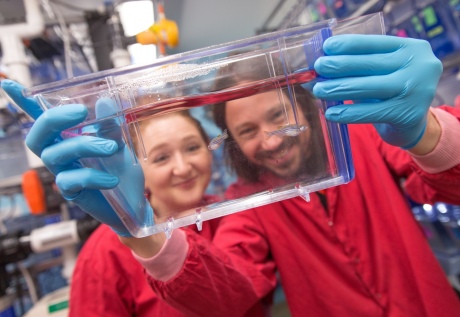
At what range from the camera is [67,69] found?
1551 millimetres

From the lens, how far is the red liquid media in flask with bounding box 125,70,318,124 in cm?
56

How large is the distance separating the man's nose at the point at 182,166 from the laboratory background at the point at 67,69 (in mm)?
917

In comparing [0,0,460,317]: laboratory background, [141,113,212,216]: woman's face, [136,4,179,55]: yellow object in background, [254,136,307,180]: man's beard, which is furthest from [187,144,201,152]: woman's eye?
[136,4,179,55]: yellow object in background

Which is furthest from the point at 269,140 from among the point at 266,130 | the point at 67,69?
the point at 67,69

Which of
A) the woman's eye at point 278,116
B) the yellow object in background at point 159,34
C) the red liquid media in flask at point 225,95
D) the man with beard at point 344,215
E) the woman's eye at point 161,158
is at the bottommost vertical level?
the man with beard at point 344,215

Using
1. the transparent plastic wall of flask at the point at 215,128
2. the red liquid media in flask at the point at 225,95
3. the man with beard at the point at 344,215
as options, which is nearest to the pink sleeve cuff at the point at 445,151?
the man with beard at the point at 344,215

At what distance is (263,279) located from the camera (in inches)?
33.0

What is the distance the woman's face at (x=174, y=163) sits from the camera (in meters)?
0.58

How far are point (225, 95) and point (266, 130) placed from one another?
0.11m

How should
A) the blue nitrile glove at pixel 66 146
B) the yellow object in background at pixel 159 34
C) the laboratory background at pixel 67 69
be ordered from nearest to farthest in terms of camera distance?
1. the blue nitrile glove at pixel 66 146
2. the laboratory background at pixel 67 69
3. the yellow object in background at pixel 159 34

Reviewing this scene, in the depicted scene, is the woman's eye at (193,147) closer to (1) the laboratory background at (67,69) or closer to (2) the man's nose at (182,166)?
(2) the man's nose at (182,166)

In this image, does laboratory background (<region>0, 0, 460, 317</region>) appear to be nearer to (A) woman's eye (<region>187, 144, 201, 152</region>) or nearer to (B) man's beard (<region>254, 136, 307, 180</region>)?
(B) man's beard (<region>254, 136, 307, 180</region>)

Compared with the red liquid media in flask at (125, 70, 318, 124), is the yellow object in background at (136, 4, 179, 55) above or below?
above

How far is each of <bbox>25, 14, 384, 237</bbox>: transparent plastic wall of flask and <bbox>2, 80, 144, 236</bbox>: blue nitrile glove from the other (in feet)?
0.09
